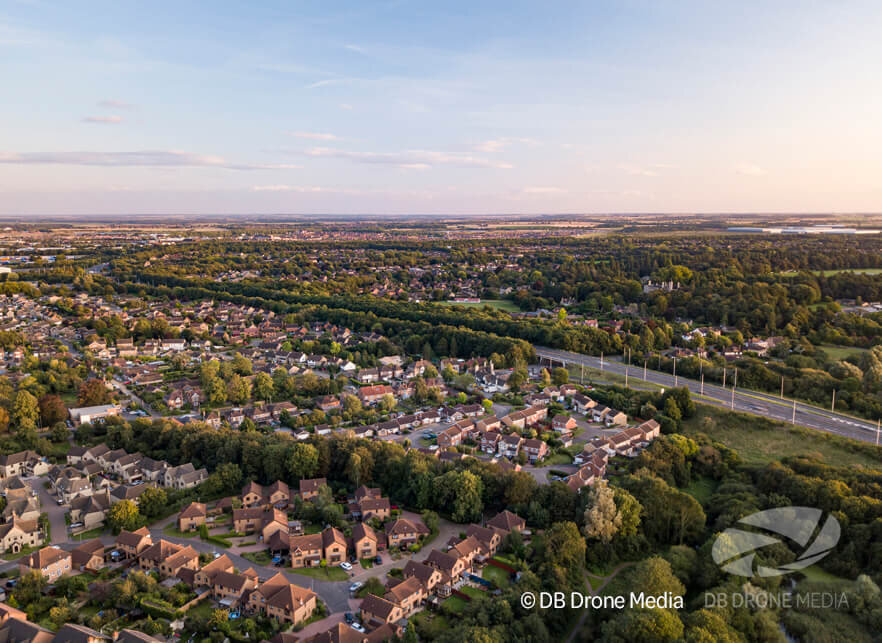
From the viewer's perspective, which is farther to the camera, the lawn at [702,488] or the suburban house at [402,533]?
the lawn at [702,488]

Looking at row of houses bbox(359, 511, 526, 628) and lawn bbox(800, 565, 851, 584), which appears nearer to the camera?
row of houses bbox(359, 511, 526, 628)

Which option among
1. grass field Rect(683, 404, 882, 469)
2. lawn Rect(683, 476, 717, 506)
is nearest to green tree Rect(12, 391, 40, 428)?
lawn Rect(683, 476, 717, 506)

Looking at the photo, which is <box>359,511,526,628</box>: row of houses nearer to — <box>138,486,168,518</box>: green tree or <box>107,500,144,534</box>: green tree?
<box>107,500,144,534</box>: green tree

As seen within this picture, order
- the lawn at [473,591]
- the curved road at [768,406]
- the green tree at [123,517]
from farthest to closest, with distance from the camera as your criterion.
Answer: the curved road at [768,406] < the green tree at [123,517] < the lawn at [473,591]

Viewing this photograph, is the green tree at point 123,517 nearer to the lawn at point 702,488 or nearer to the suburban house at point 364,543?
the suburban house at point 364,543

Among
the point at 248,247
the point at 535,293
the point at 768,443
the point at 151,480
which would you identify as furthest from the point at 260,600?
the point at 248,247

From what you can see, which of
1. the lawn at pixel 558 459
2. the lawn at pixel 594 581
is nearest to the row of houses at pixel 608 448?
the lawn at pixel 558 459

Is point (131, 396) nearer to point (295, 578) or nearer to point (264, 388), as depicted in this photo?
point (264, 388)

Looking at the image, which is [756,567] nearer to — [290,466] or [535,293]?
[290,466]
